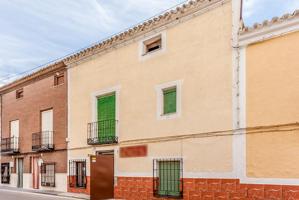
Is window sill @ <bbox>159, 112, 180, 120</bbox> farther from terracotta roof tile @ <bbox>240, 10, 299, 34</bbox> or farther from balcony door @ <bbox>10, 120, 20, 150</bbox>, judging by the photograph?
balcony door @ <bbox>10, 120, 20, 150</bbox>

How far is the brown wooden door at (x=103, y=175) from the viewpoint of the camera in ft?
49.2

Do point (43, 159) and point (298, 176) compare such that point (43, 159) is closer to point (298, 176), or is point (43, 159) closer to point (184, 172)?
point (184, 172)

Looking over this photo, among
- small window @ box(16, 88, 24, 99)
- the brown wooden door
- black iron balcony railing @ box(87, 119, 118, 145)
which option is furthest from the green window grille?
small window @ box(16, 88, 24, 99)

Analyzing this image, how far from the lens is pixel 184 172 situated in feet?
39.7

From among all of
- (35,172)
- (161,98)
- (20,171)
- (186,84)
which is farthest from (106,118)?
(20,171)

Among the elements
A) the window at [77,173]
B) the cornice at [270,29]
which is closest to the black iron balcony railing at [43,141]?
the window at [77,173]

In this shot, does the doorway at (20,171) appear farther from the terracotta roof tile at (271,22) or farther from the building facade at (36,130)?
the terracotta roof tile at (271,22)

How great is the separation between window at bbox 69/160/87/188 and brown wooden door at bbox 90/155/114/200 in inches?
75.5

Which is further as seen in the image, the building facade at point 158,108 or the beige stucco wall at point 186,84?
the building facade at point 158,108

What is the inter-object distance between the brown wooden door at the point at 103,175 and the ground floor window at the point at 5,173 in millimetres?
10178

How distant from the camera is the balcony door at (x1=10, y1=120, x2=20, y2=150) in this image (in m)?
22.1

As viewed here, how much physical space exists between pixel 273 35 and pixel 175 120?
4.21m

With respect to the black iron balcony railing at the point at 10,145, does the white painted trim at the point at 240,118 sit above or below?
above

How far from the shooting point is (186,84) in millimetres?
12375
